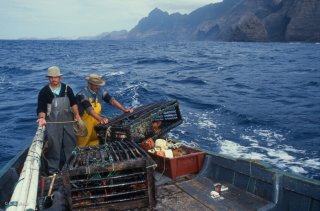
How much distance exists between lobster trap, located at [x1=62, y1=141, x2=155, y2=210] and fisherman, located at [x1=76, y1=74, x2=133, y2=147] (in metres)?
1.95

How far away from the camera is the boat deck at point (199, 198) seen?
5.36m

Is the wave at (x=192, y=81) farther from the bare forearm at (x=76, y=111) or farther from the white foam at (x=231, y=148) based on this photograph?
the bare forearm at (x=76, y=111)

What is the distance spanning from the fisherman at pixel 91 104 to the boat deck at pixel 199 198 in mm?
2215

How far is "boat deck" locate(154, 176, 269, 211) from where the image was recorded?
536cm

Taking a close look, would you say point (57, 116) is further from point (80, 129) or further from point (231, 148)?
point (231, 148)

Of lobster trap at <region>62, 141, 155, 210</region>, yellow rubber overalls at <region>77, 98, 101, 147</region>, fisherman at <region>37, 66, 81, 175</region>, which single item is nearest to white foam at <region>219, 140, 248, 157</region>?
yellow rubber overalls at <region>77, 98, 101, 147</region>

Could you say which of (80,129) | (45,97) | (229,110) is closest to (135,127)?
(80,129)

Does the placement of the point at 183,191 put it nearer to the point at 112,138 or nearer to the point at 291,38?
the point at 112,138

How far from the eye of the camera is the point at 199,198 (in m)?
5.69

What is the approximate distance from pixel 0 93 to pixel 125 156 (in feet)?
70.6

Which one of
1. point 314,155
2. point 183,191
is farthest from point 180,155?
point 314,155

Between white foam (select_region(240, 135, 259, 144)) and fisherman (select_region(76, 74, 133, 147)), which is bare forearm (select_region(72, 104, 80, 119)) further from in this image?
white foam (select_region(240, 135, 259, 144))

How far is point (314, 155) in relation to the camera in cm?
1031

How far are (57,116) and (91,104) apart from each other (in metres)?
0.85
